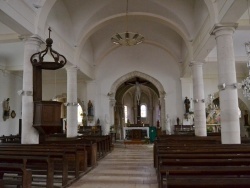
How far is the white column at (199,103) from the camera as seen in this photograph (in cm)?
1270

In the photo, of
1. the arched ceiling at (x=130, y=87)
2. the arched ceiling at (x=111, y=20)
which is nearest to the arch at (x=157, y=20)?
the arched ceiling at (x=111, y=20)

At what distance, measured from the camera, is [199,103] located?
1291cm

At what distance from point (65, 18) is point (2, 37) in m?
3.66

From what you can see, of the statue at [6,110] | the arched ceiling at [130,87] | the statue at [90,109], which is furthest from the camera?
the arched ceiling at [130,87]

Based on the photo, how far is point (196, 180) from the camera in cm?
240

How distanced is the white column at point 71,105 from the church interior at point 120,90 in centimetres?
6

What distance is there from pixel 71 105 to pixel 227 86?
871cm

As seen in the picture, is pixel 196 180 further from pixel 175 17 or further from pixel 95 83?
pixel 95 83

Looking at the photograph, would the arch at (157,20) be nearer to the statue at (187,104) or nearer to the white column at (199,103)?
the white column at (199,103)

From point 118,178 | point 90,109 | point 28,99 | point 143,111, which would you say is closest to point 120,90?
point 143,111

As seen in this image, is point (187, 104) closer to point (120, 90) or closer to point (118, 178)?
point (120, 90)

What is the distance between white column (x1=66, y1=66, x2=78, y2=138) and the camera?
14.1 metres


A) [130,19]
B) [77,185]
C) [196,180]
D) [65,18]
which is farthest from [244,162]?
[130,19]

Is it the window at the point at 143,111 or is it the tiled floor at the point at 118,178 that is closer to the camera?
the tiled floor at the point at 118,178
